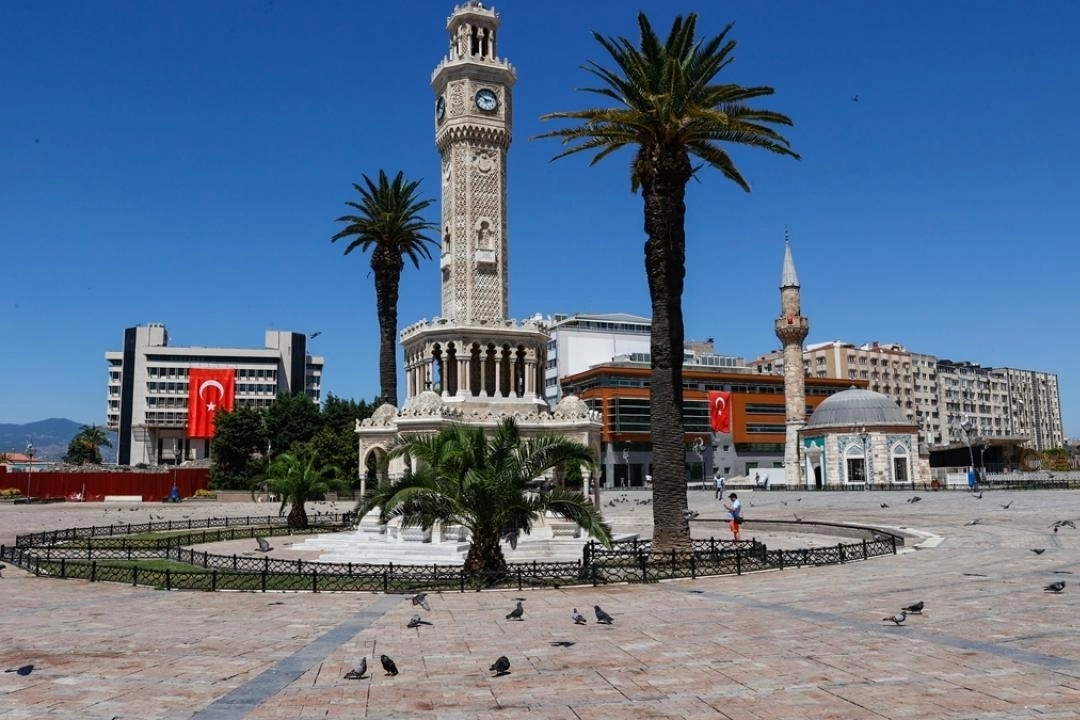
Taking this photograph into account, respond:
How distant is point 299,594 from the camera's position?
18016 mm

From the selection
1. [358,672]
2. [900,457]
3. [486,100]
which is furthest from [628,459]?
[358,672]

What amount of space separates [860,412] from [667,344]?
2254 inches

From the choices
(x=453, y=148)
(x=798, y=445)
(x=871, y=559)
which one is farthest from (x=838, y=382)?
(x=871, y=559)

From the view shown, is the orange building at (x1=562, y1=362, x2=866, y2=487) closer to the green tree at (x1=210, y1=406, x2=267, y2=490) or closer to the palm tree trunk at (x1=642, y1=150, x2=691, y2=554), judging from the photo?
the green tree at (x1=210, y1=406, x2=267, y2=490)

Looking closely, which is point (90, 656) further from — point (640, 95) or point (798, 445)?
point (798, 445)

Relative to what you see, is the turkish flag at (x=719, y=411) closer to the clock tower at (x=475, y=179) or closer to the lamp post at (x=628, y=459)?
the lamp post at (x=628, y=459)

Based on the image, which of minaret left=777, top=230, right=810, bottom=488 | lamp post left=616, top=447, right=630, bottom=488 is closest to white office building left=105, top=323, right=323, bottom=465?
lamp post left=616, top=447, right=630, bottom=488

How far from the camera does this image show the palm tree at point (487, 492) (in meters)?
19.0

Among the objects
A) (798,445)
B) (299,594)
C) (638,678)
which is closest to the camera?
(638,678)

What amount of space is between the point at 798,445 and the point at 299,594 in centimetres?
6871

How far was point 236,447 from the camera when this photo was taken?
77750mm

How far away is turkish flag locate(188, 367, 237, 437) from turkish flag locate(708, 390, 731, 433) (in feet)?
212

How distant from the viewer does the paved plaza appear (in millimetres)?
8891

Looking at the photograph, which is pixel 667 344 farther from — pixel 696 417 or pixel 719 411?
pixel 696 417
